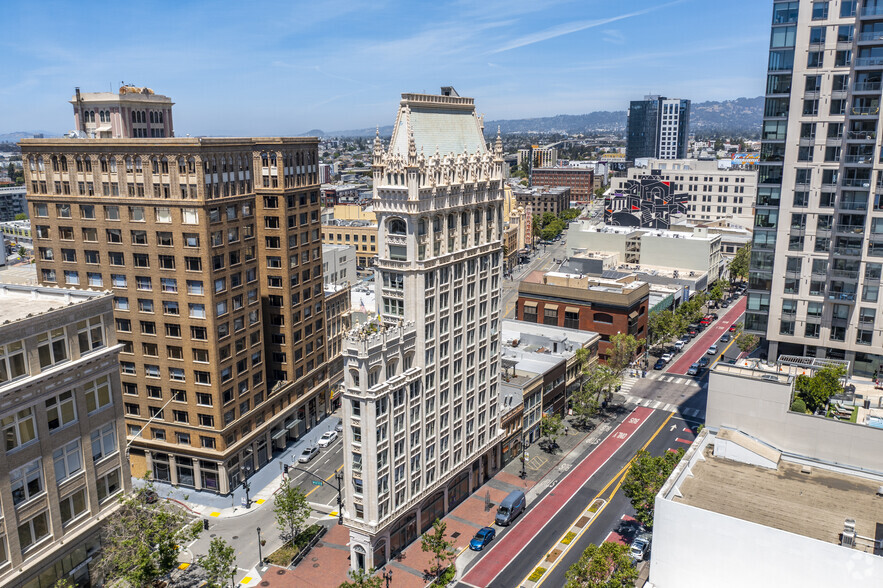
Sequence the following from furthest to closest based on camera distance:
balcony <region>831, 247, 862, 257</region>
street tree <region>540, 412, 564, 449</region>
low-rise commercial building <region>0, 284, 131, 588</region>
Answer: street tree <region>540, 412, 564, 449</region>, balcony <region>831, 247, 862, 257</region>, low-rise commercial building <region>0, 284, 131, 588</region>

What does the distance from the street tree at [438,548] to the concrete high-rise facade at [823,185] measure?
195 ft

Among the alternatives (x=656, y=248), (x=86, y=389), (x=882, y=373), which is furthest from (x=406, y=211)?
(x=656, y=248)

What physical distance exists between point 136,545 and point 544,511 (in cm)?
4947

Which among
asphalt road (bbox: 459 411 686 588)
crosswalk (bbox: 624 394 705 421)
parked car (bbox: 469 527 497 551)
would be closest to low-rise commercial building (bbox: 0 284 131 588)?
asphalt road (bbox: 459 411 686 588)

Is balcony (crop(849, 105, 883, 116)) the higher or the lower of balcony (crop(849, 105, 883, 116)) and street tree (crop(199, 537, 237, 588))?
the higher

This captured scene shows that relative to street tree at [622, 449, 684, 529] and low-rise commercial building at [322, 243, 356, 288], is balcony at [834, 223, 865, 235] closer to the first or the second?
street tree at [622, 449, 684, 529]

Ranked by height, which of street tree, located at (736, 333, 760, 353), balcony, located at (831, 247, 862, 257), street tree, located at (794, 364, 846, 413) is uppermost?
balcony, located at (831, 247, 862, 257)

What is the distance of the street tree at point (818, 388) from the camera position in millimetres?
76375

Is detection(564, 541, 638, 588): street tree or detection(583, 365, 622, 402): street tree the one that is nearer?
detection(564, 541, 638, 588): street tree

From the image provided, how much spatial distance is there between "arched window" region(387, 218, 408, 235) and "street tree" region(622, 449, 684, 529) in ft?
125

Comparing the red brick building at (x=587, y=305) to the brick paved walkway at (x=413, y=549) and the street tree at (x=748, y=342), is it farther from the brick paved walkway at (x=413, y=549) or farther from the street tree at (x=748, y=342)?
the brick paved walkway at (x=413, y=549)

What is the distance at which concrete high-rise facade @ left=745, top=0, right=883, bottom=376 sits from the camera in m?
87.1

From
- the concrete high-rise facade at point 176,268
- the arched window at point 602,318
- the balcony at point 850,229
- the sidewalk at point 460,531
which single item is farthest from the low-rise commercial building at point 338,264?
the balcony at point 850,229

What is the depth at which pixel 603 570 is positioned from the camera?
6141 cm
